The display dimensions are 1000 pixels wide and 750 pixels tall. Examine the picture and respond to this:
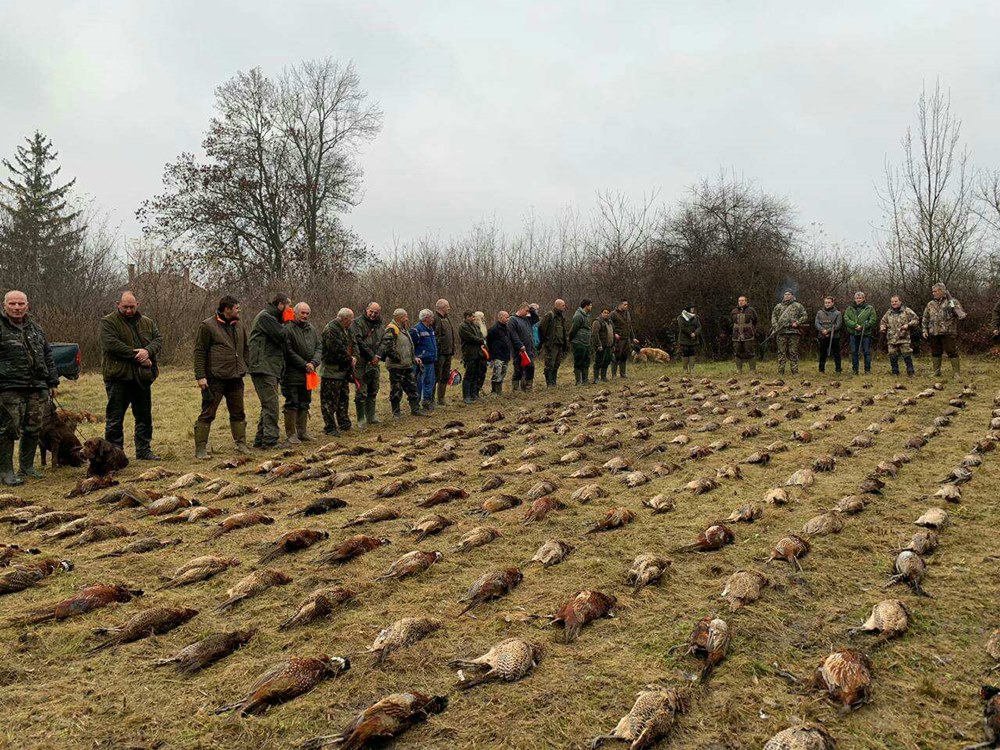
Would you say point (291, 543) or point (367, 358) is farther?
point (367, 358)

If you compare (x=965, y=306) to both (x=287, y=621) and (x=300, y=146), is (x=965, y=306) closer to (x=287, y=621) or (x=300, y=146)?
(x=287, y=621)

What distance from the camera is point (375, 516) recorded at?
6.29 m

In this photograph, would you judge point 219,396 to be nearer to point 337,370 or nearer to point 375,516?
point 337,370

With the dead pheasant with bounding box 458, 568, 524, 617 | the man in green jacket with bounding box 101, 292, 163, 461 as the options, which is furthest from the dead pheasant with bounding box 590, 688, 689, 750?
the man in green jacket with bounding box 101, 292, 163, 461

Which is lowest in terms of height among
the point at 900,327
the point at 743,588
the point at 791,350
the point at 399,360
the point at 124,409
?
the point at 743,588

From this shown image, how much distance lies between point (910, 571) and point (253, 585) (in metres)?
4.32

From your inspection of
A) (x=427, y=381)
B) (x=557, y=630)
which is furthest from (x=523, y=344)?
(x=557, y=630)

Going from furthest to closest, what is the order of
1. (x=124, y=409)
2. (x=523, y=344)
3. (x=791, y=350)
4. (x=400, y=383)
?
(x=791, y=350)
(x=523, y=344)
(x=400, y=383)
(x=124, y=409)

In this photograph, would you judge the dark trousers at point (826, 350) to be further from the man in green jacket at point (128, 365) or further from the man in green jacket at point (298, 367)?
the man in green jacket at point (128, 365)

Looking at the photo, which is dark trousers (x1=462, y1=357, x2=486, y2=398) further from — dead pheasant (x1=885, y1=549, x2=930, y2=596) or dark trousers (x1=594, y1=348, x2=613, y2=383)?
dead pheasant (x1=885, y1=549, x2=930, y2=596)

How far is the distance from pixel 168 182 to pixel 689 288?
23.7 meters

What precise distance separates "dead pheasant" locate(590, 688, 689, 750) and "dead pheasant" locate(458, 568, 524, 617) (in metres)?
1.45

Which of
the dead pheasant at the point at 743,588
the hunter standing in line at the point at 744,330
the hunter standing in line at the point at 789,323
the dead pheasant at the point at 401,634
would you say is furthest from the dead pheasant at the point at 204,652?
the hunter standing in line at the point at 744,330

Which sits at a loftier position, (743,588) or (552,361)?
(552,361)
